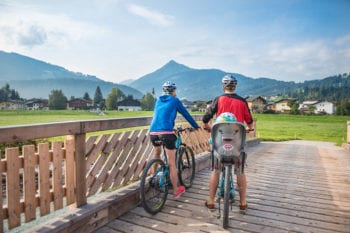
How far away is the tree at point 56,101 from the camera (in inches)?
5930

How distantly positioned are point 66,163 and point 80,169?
229mm

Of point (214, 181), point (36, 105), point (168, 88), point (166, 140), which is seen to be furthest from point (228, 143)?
point (36, 105)

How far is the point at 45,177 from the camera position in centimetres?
313

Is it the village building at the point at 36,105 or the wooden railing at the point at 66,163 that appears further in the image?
the village building at the point at 36,105

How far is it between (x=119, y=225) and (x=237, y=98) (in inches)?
96.7

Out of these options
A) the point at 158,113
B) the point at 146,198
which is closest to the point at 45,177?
the point at 146,198

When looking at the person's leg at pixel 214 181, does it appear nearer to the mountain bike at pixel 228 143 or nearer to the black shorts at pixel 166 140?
the mountain bike at pixel 228 143

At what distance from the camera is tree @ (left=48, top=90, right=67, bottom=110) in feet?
494

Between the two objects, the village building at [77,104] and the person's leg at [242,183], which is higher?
the village building at [77,104]

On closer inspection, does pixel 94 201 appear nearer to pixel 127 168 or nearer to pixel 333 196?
pixel 127 168

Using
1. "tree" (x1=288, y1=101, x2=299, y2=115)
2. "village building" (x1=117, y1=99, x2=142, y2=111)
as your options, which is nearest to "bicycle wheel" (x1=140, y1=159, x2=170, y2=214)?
"tree" (x1=288, y1=101, x2=299, y2=115)

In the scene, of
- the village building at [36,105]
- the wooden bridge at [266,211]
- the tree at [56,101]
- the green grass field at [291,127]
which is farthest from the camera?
the village building at [36,105]

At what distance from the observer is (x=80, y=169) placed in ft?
11.8

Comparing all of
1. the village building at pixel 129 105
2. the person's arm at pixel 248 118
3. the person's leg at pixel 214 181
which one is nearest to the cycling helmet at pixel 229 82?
the person's arm at pixel 248 118
